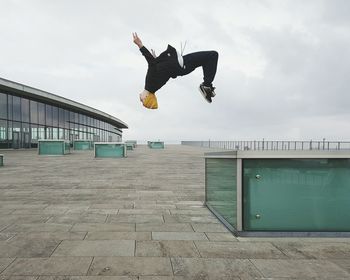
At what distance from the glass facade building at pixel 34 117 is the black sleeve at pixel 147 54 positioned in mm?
29498

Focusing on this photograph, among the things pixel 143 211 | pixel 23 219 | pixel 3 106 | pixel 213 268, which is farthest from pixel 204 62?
pixel 3 106

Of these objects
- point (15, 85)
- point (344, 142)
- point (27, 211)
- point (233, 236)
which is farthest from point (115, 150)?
point (233, 236)

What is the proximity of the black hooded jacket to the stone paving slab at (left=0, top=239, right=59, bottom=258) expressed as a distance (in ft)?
8.06

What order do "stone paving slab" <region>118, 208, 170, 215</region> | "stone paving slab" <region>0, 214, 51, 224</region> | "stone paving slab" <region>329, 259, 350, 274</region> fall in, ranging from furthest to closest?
"stone paving slab" <region>118, 208, 170, 215</region> < "stone paving slab" <region>0, 214, 51, 224</region> < "stone paving slab" <region>329, 259, 350, 274</region>

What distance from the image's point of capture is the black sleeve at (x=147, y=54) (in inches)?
140

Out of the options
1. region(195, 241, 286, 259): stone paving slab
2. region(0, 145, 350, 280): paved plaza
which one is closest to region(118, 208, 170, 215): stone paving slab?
region(0, 145, 350, 280): paved plaza

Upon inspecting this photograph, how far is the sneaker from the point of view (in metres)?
3.87

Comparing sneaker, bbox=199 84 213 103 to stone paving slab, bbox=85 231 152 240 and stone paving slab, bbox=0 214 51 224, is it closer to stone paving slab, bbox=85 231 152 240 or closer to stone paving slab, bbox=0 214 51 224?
stone paving slab, bbox=85 231 152 240

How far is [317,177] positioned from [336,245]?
1.00m

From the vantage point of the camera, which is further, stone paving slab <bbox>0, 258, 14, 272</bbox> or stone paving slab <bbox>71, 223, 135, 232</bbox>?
stone paving slab <bbox>71, 223, 135, 232</bbox>

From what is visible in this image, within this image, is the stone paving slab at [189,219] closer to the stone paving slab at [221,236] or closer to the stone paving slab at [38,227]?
the stone paving slab at [221,236]

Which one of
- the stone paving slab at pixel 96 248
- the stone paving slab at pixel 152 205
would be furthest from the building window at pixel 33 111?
the stone paving slab at pixel 96 248

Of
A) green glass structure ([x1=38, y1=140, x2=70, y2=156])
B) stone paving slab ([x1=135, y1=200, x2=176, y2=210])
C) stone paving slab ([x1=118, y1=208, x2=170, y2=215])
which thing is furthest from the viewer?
green glass structure ([x1=38, y1=140, x2=70, y2=156])

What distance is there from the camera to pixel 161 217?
6328 millimetres
